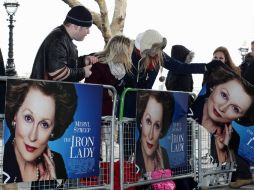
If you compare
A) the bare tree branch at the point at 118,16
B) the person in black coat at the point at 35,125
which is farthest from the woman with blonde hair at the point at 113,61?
the bare tree branch at the point at 118,16

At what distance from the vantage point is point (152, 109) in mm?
6812

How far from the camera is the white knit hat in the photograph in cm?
690

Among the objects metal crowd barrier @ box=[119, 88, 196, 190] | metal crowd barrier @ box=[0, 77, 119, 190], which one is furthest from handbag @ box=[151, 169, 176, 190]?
metal crowd barrier @ box=[0, 77, 119, 190]

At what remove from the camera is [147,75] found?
718 cm

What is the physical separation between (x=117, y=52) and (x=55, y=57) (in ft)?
2.60

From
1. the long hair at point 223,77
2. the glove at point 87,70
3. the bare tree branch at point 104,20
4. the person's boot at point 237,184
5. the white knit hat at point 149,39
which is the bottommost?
the person's boot at point 237,184

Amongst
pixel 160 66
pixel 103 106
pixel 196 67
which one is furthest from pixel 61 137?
pixel 196 67

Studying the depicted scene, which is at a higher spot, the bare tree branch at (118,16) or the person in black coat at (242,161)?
the bare tree branch at (118,16)

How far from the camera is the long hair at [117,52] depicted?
670cm

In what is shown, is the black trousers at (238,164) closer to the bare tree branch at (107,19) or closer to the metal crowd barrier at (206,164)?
the metal crowd barrier at (206,164)

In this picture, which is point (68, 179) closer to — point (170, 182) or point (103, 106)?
point (103, 106)

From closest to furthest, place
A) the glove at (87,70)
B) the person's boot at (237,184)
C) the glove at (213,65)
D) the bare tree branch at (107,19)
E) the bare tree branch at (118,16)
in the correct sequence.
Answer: the glove at (87,70), the glove at (213,65), the person's boot at (237,184), the bare tree branch at (107,19), the bare tree branch at (118,16)

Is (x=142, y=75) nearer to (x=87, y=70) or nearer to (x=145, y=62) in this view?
(x=145, y=62)

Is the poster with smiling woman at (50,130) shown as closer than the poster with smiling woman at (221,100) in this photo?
Yes
